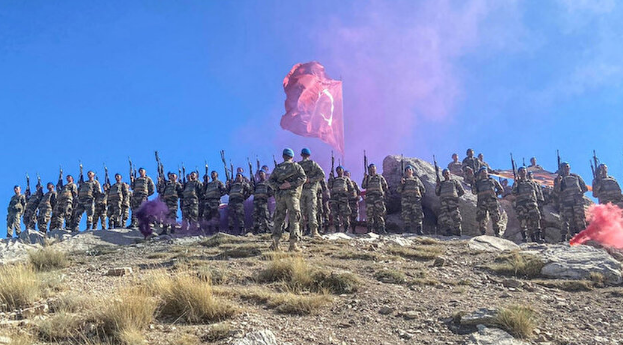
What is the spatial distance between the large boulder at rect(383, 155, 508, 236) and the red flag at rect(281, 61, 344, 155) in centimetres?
338

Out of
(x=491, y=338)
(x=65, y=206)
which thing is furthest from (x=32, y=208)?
Result: (x=491, y=338)

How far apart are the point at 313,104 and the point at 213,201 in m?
4.94

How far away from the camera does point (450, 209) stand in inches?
587

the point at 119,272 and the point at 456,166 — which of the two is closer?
the point at 119,272

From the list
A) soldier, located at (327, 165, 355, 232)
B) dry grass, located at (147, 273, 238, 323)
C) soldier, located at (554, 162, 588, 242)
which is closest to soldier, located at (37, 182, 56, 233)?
soldier, located at (327, 165, 355, 232)

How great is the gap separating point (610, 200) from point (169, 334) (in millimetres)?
15133

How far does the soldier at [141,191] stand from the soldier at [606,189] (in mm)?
14853

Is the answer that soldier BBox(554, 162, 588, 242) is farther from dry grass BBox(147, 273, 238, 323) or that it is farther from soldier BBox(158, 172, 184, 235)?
dry grass BBox(147, 273, 238, 323)

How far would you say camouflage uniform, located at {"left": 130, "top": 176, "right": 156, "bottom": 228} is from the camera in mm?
16703

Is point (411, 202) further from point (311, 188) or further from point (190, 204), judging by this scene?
point (190, 204)

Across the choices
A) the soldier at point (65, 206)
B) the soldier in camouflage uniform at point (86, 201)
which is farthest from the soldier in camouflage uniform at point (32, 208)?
the soldier in camouflage uniform at point (86, 201)

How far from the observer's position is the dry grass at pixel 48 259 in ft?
27.5

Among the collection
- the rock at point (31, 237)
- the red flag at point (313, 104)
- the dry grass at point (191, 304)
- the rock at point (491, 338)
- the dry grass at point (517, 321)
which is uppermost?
the red flag at point (313, 104)

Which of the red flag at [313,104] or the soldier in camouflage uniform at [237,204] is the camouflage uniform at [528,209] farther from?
the soldier in camouflage uniform at [237,204]
